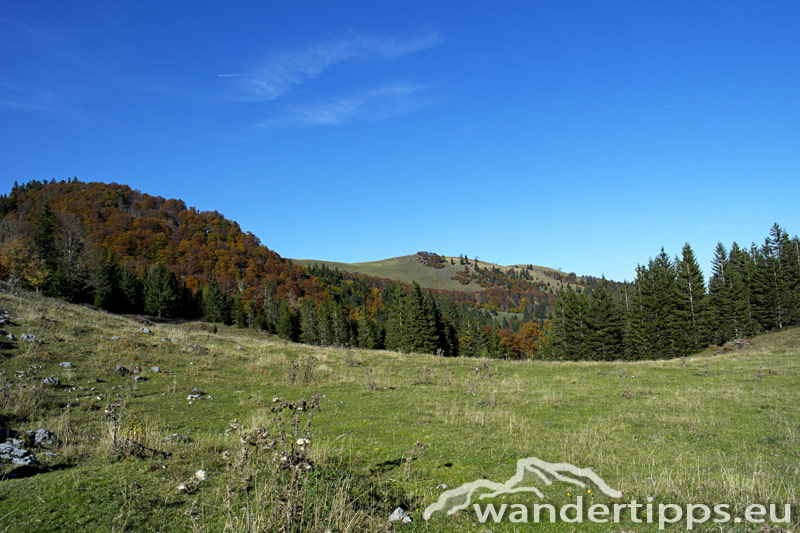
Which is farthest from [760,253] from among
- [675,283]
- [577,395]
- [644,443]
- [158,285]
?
[158,285]

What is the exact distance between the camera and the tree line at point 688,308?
202ft

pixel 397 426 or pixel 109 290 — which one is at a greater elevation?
pixel 109 290

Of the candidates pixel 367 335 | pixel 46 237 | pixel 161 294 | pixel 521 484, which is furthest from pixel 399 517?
pixel 46 237

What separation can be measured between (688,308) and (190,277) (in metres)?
111

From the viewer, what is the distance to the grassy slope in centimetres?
505

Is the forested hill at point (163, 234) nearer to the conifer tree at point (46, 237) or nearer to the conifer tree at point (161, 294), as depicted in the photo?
the conifer tree at point (46, 237)

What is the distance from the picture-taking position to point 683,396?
51.3 ft

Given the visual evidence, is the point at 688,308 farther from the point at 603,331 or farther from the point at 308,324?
the point at 308,324

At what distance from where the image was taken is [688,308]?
61781 millimetres

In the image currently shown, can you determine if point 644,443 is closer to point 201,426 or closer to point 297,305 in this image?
point 201,426

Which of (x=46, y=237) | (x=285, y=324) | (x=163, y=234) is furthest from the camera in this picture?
(x=163, y=234)

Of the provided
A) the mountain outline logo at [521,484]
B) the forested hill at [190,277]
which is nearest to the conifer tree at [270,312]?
the forested hill at [190,277]

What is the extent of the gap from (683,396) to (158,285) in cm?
8955

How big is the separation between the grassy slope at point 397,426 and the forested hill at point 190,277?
47298mm
